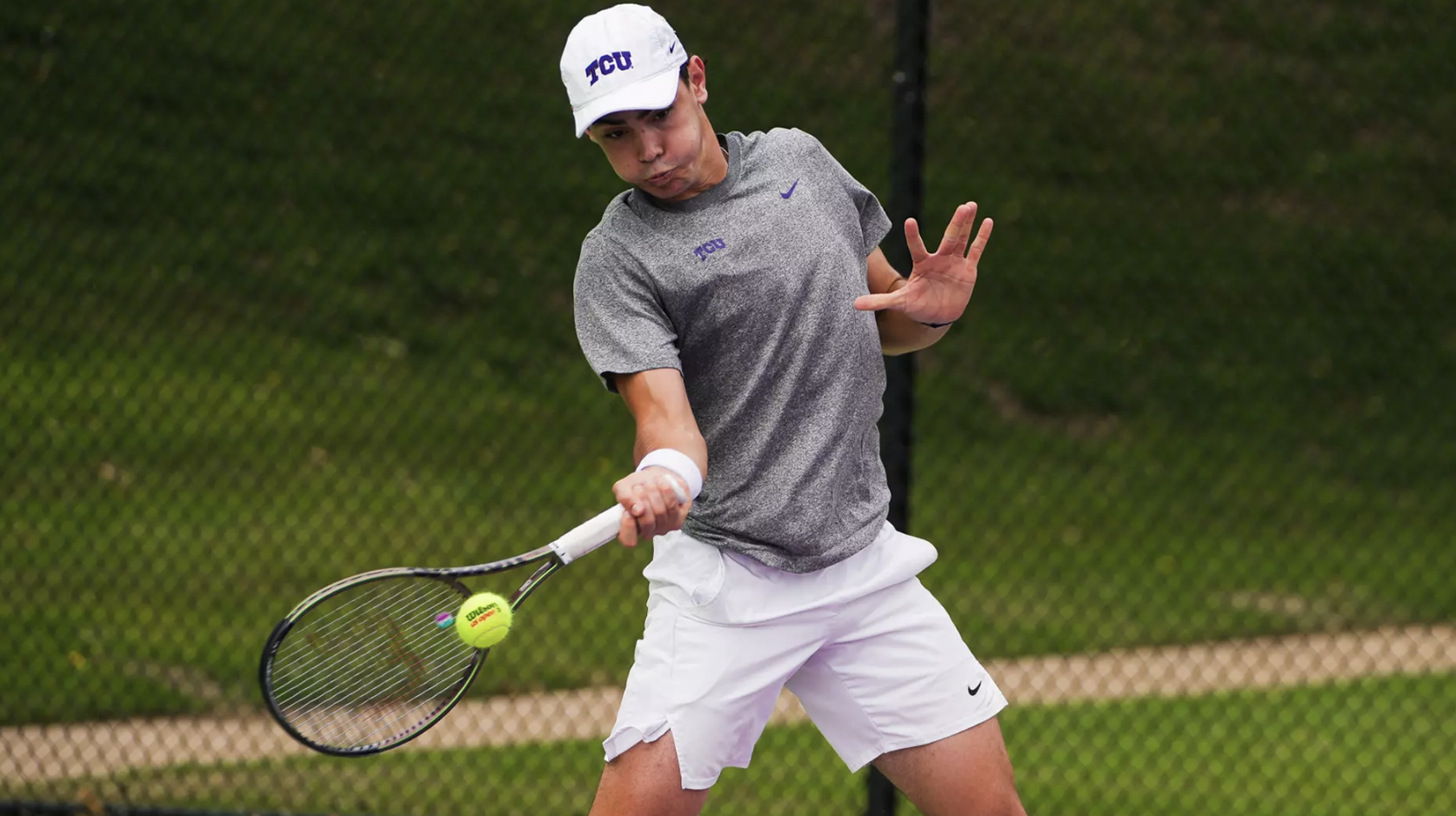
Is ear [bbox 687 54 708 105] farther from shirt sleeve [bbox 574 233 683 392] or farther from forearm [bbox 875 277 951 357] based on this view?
forearm [bbox 875 277 951 357]

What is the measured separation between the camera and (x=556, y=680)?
611 centimetres

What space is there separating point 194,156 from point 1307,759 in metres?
6.81

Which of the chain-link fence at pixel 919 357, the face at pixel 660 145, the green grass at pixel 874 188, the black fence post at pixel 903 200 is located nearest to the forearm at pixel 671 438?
the face at pixel 660 145

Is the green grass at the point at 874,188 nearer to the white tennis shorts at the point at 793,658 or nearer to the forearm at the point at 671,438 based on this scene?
the white tennis shorts at the point at 793,658

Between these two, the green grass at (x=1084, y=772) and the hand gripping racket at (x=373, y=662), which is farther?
the green grass at (x=1084, y=772)

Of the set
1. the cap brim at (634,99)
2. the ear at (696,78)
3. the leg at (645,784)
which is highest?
the cap brim at (634,99)

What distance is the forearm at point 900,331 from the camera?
324cm

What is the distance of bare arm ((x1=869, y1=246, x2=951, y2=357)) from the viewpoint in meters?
3.25

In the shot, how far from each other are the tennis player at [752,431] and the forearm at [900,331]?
8 cm

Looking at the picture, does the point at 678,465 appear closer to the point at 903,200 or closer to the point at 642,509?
the point at 642,509

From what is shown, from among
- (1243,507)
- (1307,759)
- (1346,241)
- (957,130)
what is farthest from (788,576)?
(1346,241)

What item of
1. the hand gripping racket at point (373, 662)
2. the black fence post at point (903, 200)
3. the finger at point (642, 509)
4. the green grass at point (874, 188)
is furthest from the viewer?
the green grass at point (874, 188)

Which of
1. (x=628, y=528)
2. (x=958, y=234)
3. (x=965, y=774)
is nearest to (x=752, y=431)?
(x=628, y=528)

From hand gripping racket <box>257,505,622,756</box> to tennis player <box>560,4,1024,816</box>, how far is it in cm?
34
